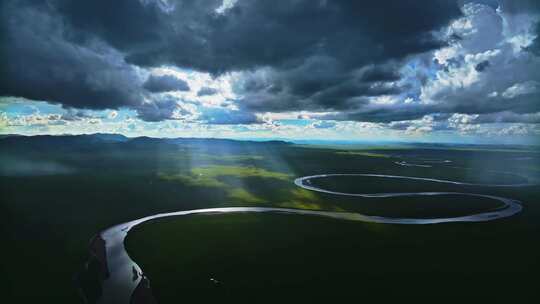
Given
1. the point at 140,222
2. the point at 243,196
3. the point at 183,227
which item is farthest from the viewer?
the point at 243,196

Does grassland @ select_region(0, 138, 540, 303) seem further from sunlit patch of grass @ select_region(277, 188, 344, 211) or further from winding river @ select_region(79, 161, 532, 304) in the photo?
winding river @ select_region(79, 161, 532, 304)

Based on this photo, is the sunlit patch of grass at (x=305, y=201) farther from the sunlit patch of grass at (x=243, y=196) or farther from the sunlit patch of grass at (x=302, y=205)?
the sunlit patch of grass at (x=243, y=196)

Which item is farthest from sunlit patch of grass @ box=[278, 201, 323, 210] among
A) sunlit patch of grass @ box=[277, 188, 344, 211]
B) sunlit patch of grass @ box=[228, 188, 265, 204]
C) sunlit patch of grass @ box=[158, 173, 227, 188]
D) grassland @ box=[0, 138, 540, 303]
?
sunlit patch of grass @ box=[158, 173, 227, 188]

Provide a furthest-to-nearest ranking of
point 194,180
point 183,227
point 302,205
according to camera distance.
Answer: point 194,180, point 302,205, point 183,227

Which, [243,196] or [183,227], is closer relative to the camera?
[183,227]

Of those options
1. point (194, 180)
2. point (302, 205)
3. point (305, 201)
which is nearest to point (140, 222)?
point (302, 205)

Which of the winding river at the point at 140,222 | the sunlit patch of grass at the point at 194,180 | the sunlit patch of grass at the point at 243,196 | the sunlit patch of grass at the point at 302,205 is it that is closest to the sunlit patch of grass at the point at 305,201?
the sunlit patch of grass at the point at 302,205

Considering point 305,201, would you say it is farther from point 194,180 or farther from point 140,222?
point 194,180

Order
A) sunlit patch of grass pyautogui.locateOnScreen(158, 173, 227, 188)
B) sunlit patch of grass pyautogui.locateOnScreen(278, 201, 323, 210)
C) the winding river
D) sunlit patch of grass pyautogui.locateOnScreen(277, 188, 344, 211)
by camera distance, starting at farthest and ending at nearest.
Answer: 1. sunlit patch of grass pyautogui.locateOnScreen(158, 173, 227, 188)
2. sunlit patch of grass pyautogui.locateOnScreen(277, 188, 344, 211)
3. sunlit patch of grass pyautogui.locateOnScreen(278, 201, 323, 210)
4. the winding river

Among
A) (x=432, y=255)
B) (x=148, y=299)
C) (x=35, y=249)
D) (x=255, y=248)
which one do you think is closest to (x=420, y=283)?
(x=432, y=255)

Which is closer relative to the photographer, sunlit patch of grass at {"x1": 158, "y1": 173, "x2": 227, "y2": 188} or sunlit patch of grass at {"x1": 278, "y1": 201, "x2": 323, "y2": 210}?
sunlit patch of grass at {"x1": 278, "y1": 201, "x2": 323, "y2": 210}
